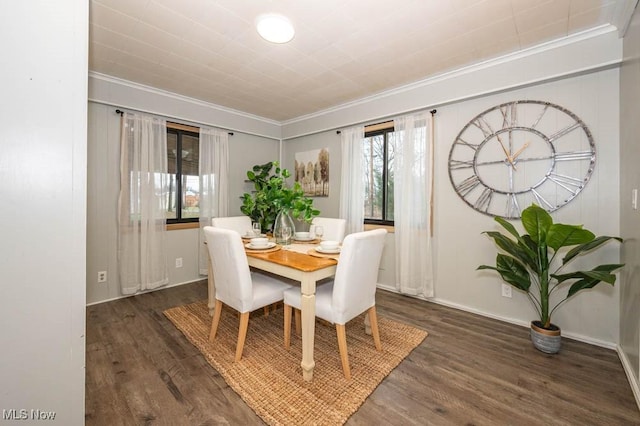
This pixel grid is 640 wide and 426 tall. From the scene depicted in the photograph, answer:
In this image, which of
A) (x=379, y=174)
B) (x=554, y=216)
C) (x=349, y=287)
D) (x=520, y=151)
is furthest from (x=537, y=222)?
(x=379, y=174)

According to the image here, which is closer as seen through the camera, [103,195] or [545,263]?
[545,263]

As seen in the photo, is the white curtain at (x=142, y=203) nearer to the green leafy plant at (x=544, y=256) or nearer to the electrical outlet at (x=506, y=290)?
the green leafy plant at (x=544, y=256)

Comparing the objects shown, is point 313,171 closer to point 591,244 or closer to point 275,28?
point 275,28

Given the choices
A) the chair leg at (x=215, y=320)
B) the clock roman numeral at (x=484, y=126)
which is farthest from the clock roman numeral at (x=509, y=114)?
the chair leg at (x=215, y=320)

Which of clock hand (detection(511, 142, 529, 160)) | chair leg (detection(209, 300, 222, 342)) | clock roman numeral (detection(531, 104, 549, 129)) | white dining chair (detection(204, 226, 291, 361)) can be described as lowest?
chair leg (detection(209, 300, 222, 342))

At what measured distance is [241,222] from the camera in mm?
3221

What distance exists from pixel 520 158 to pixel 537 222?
81 cm

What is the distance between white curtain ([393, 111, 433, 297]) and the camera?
9.91 ft

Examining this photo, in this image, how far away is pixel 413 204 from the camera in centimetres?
312

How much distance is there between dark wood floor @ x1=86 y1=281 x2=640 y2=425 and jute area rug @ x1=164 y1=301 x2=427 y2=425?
0.07 m

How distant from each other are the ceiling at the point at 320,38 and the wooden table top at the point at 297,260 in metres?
1.76

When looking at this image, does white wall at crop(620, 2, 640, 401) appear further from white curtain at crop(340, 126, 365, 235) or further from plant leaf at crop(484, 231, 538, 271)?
white curtain at crop(340, 126, 365, 235)

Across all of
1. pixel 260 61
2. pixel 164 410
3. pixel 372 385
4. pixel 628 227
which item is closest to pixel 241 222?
pixel 260 61

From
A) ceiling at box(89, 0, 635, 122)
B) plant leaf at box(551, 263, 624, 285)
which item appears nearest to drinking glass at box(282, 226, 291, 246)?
ceiling at box(89, 0, 635, 122)
